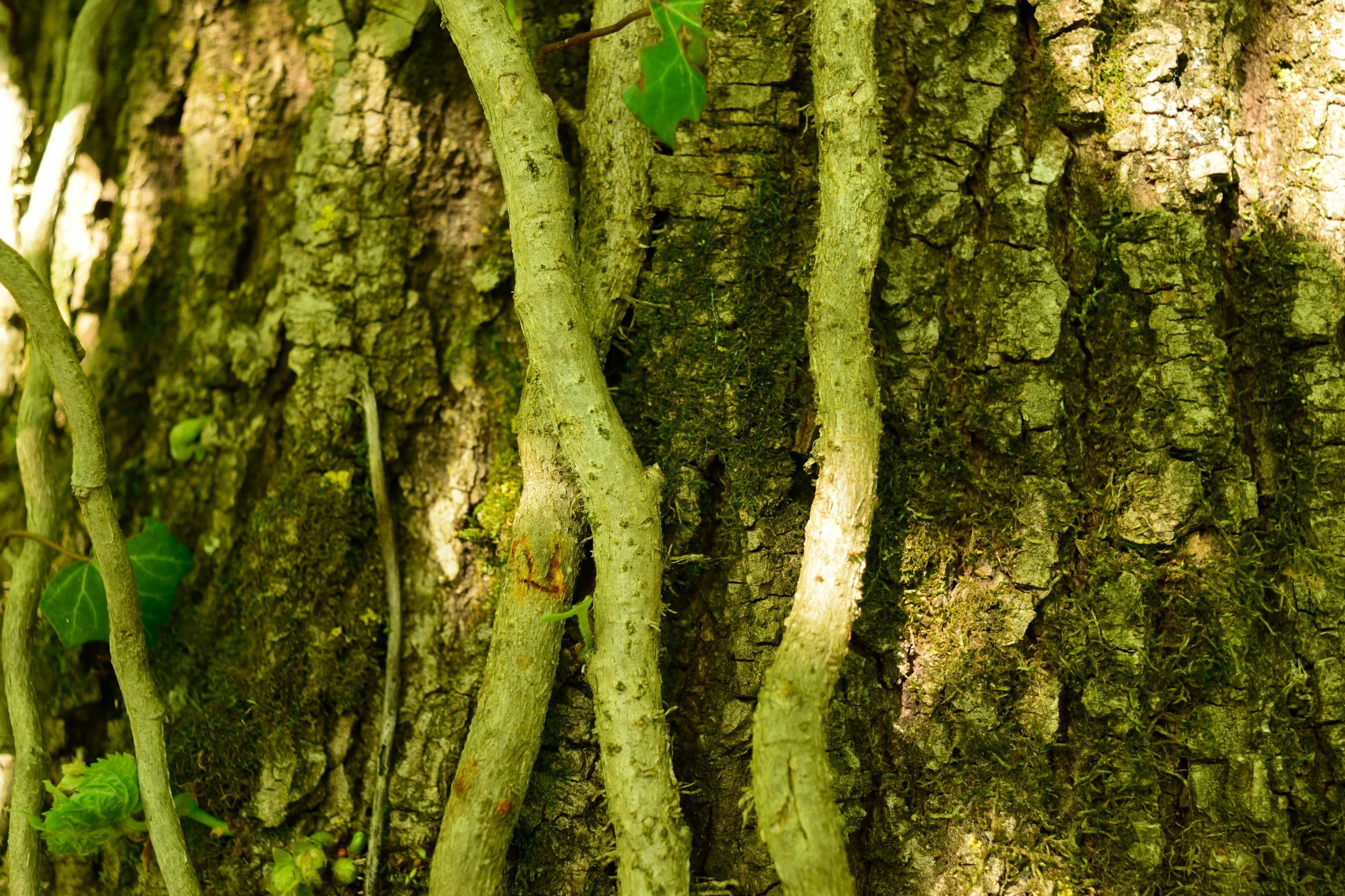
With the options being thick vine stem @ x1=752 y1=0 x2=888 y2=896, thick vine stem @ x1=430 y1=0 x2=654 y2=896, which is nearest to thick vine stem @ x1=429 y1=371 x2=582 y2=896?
thick vine stem @ x1=430 y1=0 x2=654 y2=896

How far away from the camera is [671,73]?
5.27 feet

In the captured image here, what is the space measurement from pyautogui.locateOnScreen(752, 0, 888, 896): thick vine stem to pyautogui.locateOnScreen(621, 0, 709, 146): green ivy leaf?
234 millimetres

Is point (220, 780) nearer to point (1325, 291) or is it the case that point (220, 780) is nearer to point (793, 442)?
point (793, 442)

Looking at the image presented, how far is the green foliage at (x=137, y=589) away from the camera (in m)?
1.83

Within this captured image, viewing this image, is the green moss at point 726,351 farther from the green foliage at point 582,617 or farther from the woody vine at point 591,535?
the green foliage at point 582,617

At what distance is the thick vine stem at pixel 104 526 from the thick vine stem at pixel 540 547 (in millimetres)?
606

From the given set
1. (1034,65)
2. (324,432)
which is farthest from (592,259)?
(1034,65)

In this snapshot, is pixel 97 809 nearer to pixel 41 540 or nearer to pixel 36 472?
pixel 41 540

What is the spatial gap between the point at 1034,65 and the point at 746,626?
1.28 meters

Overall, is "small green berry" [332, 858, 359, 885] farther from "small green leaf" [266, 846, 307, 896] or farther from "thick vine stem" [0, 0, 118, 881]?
"thick vine stem" [0, 0, 118, 881]

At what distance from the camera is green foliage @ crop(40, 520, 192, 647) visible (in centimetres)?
183

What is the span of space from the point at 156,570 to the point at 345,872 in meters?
0.77

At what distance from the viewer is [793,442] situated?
1671 mm

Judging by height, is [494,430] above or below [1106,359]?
below
